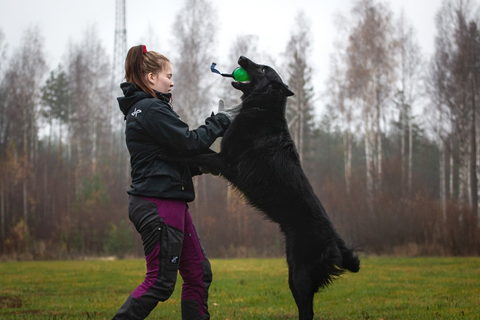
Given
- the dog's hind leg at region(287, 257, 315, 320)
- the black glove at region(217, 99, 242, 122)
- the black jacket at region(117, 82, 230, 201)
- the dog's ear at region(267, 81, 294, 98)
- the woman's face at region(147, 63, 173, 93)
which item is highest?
the dog's ear at region(267, 81, 294, 98)

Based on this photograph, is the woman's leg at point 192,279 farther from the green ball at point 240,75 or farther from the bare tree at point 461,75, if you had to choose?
the bare tree at point 461,75

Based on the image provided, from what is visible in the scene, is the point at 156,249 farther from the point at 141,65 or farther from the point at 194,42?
the point at 194,42

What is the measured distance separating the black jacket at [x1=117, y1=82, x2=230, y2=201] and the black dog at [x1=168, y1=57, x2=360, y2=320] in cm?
15

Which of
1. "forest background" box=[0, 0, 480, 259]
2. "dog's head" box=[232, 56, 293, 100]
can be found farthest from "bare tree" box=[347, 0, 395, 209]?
"dog's head" box=[232, 56, 293, 100]

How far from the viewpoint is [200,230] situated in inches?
692

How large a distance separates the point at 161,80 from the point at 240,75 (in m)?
0.85

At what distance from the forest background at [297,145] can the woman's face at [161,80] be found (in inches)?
544

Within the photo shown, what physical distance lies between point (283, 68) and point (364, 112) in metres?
4.50

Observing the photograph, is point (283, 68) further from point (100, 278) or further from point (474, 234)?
point (100, 278)

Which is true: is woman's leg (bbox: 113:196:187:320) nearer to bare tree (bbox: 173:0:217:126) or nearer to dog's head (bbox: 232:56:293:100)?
dog's head (bbox: 232:56:293:100)

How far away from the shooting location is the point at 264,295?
6340mm

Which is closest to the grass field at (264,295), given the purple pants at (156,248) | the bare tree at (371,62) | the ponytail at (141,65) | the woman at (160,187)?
the woman at (160,187)

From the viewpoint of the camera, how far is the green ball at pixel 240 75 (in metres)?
3.58

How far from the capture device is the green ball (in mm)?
3577
